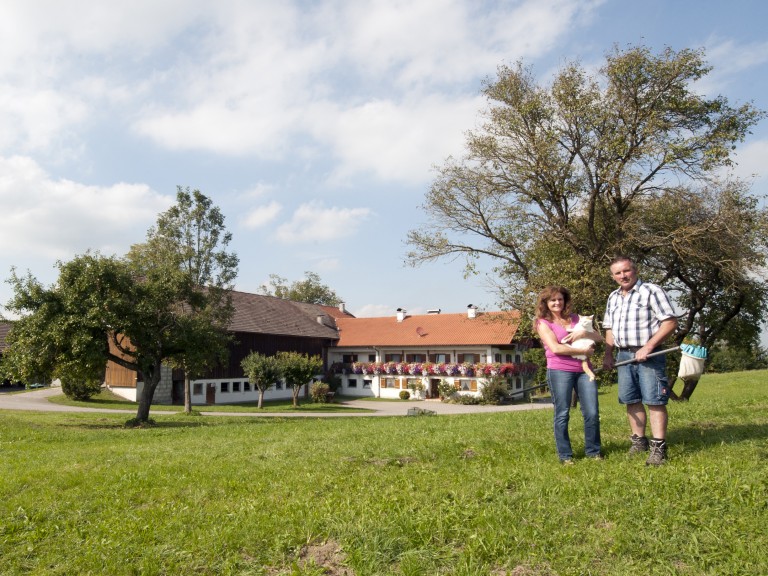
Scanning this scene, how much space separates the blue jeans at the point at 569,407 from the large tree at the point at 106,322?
1831 centimetres

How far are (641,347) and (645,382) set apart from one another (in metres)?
0.35

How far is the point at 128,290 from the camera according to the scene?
22.4 m

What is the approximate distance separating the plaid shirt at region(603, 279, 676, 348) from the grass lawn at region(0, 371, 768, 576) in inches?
47.4

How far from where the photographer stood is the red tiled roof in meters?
49.9

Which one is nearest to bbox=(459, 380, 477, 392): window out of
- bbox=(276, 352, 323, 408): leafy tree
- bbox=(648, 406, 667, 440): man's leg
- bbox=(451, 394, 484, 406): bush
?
bbox=(451, 394, 484, 406): bush

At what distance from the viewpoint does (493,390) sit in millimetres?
44844

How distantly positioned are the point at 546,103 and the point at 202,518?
58.4 feet

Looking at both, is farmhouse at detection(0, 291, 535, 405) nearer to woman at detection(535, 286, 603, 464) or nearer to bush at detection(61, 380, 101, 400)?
bush at detection(61, 380, 101, 400)

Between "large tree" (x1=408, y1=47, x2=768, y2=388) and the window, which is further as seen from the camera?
the window

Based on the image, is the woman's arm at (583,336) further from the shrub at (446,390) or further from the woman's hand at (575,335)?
the shrub at (446,390)

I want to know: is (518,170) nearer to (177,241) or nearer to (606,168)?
(606,168)

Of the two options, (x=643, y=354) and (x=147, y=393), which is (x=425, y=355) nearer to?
(x=147, y=393)

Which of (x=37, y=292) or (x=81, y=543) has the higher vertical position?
(x=37, y=292)

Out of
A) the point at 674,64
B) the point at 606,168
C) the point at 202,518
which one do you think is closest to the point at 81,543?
the point at 202,518
